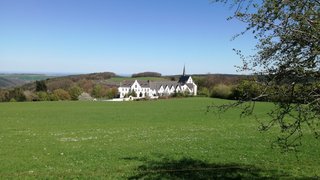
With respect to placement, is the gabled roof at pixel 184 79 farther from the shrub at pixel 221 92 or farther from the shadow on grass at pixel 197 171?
the shadow on grass at pixel 197 171

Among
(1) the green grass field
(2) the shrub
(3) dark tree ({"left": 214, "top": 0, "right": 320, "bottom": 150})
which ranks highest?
(3) dark tree ({"left": 214, "top": 0, "right": 320, "bottom": 150})

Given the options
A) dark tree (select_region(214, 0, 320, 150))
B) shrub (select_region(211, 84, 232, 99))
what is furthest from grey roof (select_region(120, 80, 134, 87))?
dark tree (select_region(214, 0, 320, 150))

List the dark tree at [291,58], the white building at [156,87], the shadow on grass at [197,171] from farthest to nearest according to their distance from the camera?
1. the white building at [156,87]
2. the shadow on grass at [197,171]
3. the dark tree at [291,58]

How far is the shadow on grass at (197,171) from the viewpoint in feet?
42.7

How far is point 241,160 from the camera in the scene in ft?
54.1

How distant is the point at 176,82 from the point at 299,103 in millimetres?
181274

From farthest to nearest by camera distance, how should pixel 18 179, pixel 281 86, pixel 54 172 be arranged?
pixel 54 172, pixel 18 179, pixel 281 86

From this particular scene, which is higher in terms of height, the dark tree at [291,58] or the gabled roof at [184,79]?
the dark tree at [291,58]

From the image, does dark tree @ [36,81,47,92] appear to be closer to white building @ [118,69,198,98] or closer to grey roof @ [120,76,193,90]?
white building @ [118,69,198,98]

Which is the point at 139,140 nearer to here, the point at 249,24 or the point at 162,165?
the point at 162,165

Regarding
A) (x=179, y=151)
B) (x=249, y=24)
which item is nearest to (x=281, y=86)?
(x=249, y=24)

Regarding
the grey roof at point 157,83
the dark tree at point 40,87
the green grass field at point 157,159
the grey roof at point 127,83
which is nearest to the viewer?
the green grass field at point 157,159

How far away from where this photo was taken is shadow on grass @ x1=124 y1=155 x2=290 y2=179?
512 inches

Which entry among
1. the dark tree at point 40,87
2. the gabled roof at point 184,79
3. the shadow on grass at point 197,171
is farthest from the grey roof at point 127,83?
the shadow on grass at point 197,171
